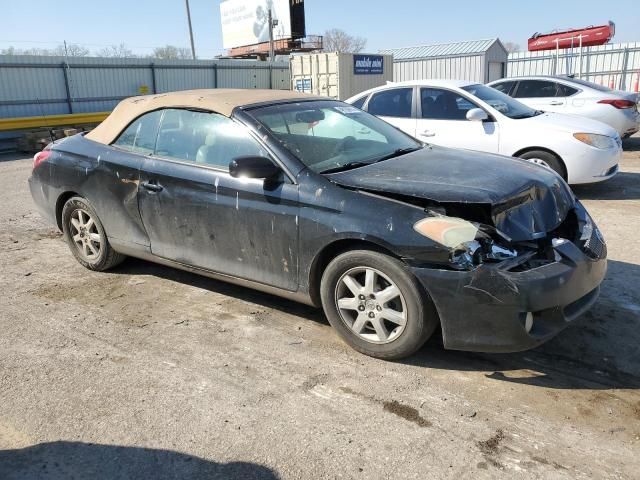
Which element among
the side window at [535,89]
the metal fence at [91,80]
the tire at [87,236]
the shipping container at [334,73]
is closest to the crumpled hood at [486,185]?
the tire at [87,236]

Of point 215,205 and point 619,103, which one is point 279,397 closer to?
point 215,205

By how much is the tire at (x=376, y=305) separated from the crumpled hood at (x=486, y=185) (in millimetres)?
463

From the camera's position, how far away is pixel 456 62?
2402cm

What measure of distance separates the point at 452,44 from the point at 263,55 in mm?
25696

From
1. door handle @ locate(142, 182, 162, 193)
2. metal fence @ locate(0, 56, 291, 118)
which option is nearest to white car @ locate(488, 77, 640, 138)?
door handle @ locate(142, 182, 162, 193)

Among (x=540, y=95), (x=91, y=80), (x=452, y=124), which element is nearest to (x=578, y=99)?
(x=540, y=95)

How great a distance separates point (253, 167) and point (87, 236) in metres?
2.33

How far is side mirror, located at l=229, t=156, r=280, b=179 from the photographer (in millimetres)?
3594

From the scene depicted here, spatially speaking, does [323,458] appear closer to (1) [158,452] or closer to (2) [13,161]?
(1) [158,452]

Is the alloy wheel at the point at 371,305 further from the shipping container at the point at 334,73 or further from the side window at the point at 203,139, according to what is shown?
the shipping container at the point at 334,73

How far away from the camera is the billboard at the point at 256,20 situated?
153 feet

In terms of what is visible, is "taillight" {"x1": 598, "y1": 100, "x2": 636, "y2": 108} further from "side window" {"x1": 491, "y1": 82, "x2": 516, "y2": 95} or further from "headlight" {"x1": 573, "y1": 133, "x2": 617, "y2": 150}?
"headlight" {"x1": 573, "y1": 133, "x2": 617, "y2": 150}

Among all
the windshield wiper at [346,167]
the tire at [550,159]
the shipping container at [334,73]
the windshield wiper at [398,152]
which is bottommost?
the tire at [550,159]

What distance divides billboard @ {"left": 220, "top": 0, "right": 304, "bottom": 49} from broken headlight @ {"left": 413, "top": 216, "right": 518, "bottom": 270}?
154 ft
